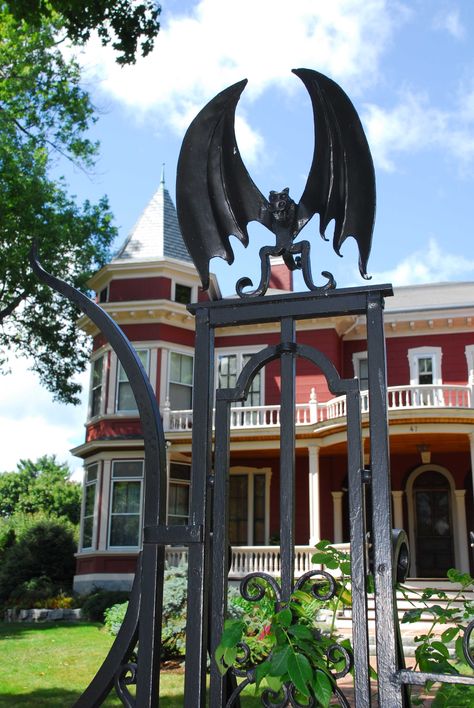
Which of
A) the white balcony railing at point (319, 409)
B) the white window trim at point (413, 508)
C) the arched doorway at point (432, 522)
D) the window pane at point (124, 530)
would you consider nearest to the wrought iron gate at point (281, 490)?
the white balcony railing at point (319, 409)

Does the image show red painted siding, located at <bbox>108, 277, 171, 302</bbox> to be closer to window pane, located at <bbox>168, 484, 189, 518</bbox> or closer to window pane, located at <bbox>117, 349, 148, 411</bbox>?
window pane, located at <bbox>117, 349, 148, 411</bbox>

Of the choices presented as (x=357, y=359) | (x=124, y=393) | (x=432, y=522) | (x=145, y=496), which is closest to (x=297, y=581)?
(x=145, y=496)

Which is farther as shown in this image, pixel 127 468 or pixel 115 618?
pixel 127 468

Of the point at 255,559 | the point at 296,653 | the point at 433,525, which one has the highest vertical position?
the point at 433,525

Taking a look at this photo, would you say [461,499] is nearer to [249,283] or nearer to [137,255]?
[137,255]

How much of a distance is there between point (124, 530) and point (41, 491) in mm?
25133

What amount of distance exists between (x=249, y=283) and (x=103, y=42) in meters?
7.50

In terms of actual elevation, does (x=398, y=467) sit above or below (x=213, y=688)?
above

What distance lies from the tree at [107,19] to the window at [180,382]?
12.9 metres

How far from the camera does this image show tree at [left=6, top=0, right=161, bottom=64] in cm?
772

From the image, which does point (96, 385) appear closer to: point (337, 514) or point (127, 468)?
point (127, 468)

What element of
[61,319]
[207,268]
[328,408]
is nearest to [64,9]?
[207,268]

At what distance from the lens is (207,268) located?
2.50 metres

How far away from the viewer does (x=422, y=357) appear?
69.1 feet
